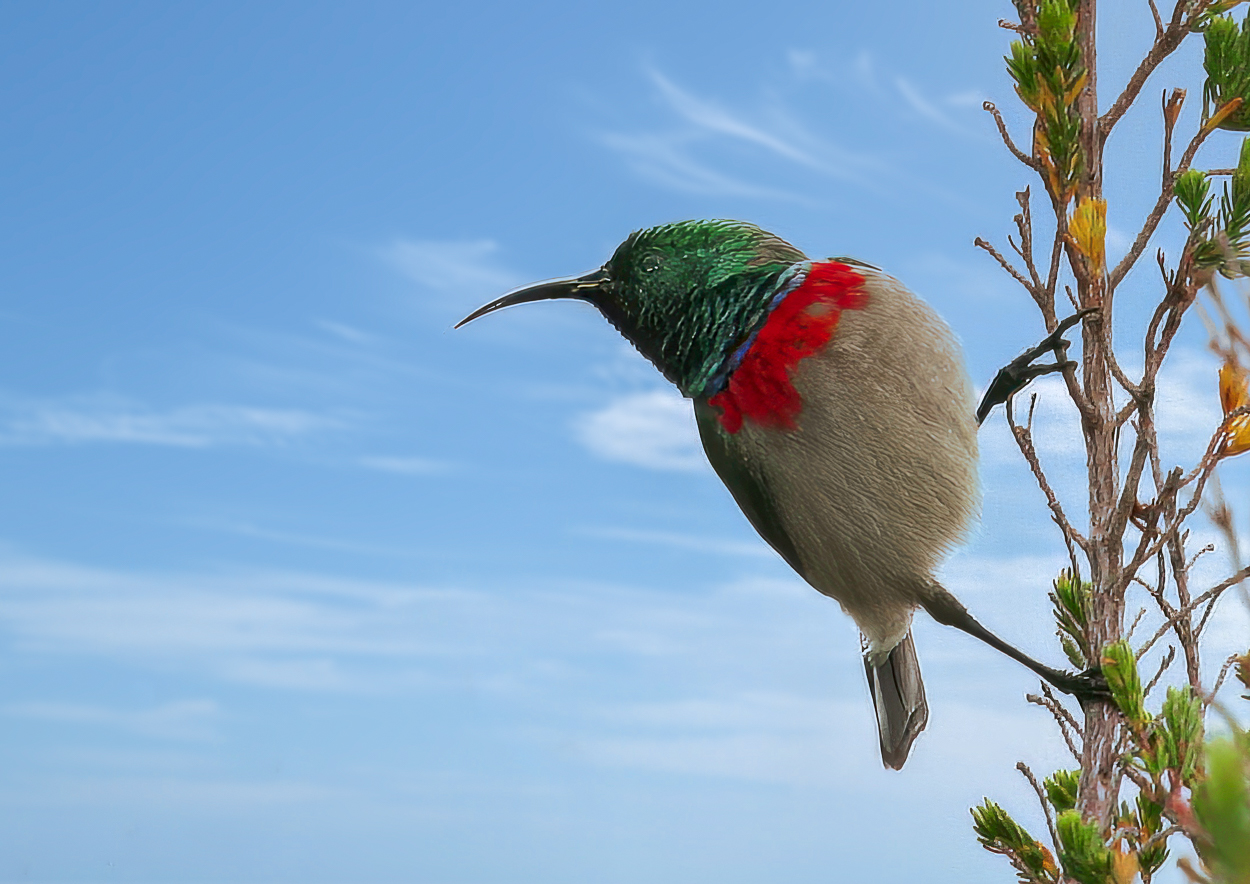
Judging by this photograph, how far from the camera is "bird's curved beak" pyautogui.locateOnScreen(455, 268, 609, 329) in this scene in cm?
269

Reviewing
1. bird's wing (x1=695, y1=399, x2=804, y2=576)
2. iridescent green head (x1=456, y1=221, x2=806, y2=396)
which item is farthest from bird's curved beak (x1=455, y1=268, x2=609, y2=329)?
bird's wing (x1=695, y1=399, x2=804, y2=576)

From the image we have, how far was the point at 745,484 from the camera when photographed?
2.41m

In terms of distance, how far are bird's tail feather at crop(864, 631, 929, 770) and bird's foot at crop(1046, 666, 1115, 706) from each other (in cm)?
42

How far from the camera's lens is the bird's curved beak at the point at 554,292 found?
269 centimetres

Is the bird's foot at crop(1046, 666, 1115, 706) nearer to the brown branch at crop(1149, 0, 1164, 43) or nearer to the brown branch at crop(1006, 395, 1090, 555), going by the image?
the brown branch at crop(1006, 395, 1090, 555)

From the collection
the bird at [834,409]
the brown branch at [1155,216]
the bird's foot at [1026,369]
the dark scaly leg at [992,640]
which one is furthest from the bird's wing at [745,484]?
the brown branch at [1155,216]

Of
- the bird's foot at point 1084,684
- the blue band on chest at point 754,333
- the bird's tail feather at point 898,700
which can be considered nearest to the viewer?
the bird's foot at point 1084,684

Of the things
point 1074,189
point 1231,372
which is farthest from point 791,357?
point 1231,372

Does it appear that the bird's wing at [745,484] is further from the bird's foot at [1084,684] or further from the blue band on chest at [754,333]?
the bird's foot at [1084,684]

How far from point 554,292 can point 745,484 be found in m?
0.72

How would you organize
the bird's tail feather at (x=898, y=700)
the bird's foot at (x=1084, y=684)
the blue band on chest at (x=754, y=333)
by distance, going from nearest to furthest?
the bird's foot at (x=1084, y=684), the blue band on chest at (x=754, y=333), the bird's tail feather at (x=898, y=700)

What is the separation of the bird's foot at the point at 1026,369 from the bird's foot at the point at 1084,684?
57 centimetres

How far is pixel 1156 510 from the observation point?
234 centimetres

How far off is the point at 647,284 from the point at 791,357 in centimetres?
41
